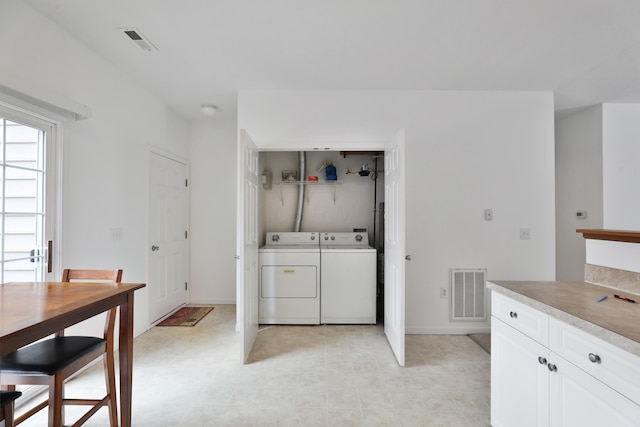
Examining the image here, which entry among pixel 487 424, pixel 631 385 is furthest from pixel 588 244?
pixel 487 424

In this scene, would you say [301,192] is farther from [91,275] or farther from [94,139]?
[91,275]

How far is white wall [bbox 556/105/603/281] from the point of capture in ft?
11.2

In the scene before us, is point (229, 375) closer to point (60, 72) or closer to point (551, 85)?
point (60, 72)

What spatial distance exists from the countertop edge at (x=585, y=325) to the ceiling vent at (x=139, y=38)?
9.40 ft

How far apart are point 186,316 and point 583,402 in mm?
3495

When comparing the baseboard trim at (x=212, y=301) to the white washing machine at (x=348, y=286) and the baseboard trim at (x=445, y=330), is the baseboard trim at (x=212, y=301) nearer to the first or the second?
the white washing machine at (x=348, y=286)

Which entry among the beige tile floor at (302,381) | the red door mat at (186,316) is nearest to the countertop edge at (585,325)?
the beige tile floor at (302,381)

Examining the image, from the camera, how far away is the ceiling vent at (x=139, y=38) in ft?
6.77

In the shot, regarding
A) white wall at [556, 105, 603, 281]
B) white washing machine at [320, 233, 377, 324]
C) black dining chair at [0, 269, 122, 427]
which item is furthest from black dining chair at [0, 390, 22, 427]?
white wall at [556, 105, 603, 281]

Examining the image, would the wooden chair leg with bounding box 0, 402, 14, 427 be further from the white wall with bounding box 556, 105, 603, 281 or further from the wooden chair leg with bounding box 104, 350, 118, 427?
the white wall with bounding box 556, 105, 603, 281

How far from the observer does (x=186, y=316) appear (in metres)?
3.40

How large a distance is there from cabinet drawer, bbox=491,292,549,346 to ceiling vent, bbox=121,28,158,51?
2883 millimetres

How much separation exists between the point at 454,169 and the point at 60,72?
3430mm

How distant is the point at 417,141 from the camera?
120 inches
